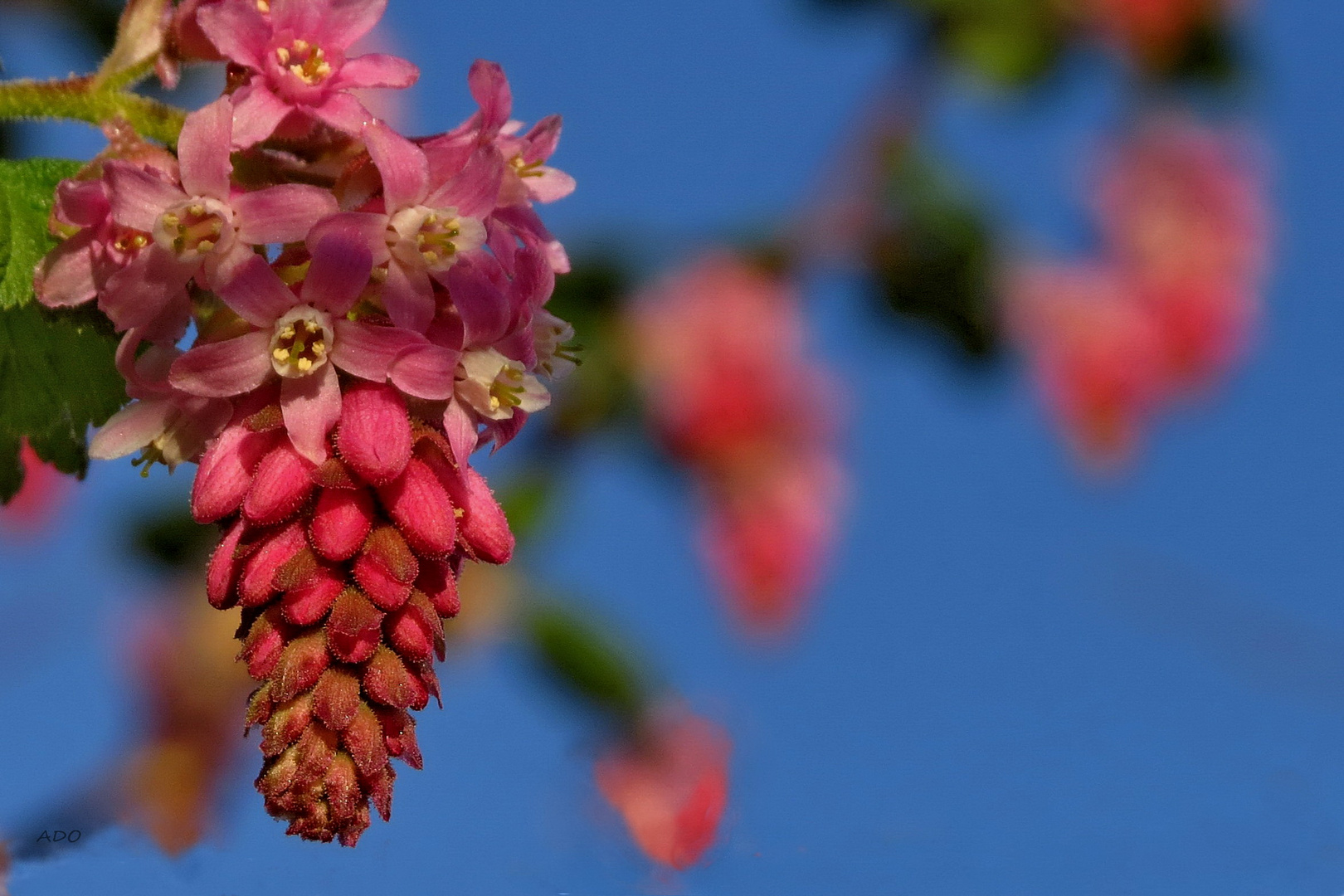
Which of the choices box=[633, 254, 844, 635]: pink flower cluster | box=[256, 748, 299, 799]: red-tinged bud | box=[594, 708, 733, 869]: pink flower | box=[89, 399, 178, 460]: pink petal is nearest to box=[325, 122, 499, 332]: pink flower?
box=[89, 399, 178, 460]: pink petal

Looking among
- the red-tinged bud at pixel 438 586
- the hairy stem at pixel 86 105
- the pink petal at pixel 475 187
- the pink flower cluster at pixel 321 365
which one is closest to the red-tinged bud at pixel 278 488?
the pink flower cluster at pixel 321 365

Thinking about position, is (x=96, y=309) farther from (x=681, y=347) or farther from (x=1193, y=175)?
(x=1193, y=175)

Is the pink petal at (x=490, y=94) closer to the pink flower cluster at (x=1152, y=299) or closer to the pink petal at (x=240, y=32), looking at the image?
the pink petal at (x=240, y=32)

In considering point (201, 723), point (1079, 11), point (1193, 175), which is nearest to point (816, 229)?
point (1079, 11)

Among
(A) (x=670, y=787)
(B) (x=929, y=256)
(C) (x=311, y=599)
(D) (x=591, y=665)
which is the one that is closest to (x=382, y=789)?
(C) (x=311, y=599)

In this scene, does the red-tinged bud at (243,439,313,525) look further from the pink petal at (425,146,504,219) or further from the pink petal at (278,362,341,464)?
the pink petal at (425,146,504,219)

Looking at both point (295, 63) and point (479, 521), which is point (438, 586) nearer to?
point (479, 521)
